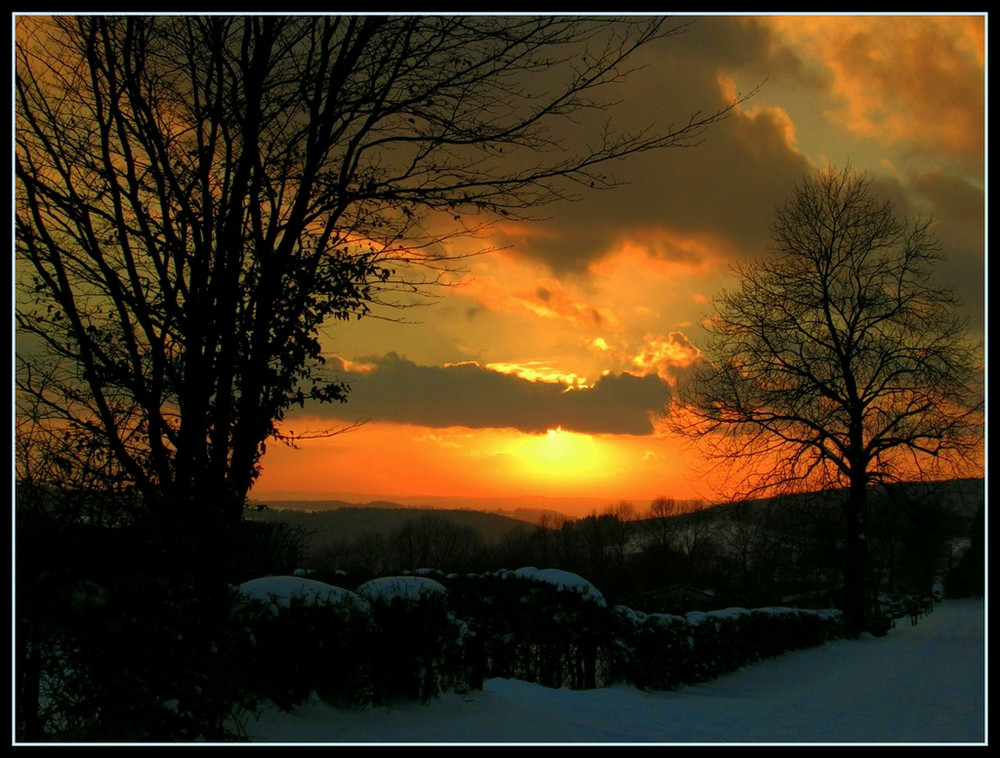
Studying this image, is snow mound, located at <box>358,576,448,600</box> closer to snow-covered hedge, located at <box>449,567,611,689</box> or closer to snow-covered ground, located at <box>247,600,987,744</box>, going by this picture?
snow-covered ground, located at <box>247,600,987,744</box>

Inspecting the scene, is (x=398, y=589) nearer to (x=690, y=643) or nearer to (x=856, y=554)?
(x=690, y=643)

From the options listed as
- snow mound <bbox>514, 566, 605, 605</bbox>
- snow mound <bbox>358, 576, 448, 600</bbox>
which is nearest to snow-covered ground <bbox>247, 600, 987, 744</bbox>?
snow mound <bbox>358, 576, 448, 600</bbox>

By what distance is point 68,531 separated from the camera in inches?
209

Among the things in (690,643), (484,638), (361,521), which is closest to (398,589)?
(484,638)

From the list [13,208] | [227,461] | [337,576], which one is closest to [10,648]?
[227,461]

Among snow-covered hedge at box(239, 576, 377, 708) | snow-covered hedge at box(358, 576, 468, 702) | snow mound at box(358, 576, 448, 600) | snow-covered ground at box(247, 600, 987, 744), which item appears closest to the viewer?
snow-covered hedge at box(239, 576, 377, 708)

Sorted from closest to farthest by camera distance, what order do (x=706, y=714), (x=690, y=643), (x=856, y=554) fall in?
(x=706, y=714)
(x=690, y=643)
(x=856, y=554)

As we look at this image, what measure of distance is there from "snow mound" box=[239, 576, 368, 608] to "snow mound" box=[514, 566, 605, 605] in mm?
6040

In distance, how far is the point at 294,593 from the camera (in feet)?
23.5

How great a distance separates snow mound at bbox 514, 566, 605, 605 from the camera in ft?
42.9

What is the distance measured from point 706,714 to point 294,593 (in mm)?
6058

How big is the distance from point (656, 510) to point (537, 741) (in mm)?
124909
